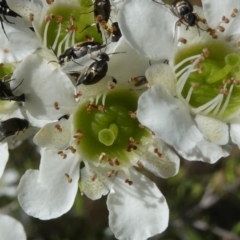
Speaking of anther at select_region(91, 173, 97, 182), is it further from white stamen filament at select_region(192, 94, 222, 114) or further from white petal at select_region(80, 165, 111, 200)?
white stamen filament at select_region(192, 94, 222, 114)

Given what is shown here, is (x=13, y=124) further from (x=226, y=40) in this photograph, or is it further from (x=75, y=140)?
(x=226, y=40)

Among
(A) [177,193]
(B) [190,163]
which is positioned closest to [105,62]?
(A) [177,193]

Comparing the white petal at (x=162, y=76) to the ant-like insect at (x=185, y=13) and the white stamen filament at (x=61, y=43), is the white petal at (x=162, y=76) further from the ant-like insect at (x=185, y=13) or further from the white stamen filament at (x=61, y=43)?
the white stamen filament at (x=61, y=43)

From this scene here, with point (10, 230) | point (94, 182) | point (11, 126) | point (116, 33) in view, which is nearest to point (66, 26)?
point (116, 33)

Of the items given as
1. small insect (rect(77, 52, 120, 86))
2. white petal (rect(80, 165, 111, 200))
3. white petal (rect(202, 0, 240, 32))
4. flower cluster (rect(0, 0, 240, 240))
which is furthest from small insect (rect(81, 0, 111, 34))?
white petal (rect(80, 165, 111, 200))

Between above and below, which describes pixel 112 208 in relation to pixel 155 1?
below

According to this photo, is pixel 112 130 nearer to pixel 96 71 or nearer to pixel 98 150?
pixel 98 150

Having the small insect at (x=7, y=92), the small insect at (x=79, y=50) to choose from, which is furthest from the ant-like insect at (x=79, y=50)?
the small insect at (x=7, y=92)
